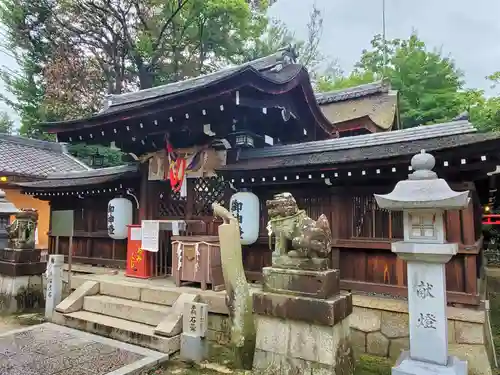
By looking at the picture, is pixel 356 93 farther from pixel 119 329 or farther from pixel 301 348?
pixel 119 329

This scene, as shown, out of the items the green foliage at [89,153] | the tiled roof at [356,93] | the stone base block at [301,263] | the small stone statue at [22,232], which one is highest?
the tiled roof at [356,93]

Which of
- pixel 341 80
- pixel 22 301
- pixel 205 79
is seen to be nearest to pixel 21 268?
pixel 22 301

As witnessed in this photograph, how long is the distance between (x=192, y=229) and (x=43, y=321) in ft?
10.9

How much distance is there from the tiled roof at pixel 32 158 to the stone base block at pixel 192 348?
33.7 ft

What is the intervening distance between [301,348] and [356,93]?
13303 mm

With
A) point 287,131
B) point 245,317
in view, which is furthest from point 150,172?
point 245,317

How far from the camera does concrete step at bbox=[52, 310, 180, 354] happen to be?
16.4 ft

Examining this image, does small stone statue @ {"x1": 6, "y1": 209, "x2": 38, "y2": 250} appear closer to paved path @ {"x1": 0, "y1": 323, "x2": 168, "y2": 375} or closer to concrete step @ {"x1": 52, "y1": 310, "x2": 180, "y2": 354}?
concrete step @ {"x1": 52, "y1": 310, "x2": 180, "y2": 354}

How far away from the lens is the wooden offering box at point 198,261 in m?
6.02

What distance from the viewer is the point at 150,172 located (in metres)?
7.84

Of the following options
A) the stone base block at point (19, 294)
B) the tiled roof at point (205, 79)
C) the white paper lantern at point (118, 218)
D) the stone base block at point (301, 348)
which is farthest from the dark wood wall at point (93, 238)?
the stone base block at point (301, 348)

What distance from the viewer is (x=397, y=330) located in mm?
4891

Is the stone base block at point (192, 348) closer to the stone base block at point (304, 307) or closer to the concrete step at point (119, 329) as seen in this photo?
the concrete step at point (119, 329)

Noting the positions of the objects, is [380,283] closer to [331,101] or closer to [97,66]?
[331,101]
